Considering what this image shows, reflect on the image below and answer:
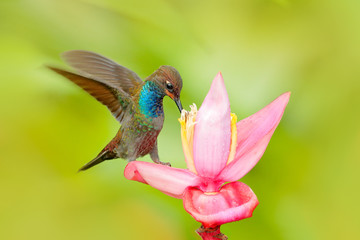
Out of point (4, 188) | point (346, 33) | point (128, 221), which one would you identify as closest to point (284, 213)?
point (128, 221)

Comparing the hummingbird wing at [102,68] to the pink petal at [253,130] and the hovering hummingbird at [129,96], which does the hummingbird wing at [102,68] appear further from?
the pink petal at [253,130]

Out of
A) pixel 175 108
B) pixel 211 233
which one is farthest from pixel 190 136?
pixel 175 108

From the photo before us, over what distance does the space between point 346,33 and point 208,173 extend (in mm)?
670

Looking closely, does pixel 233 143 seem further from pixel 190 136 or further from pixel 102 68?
pixel 102 68

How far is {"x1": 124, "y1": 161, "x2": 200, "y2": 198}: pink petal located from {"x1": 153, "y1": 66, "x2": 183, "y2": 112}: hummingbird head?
0.07m

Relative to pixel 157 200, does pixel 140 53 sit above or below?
above

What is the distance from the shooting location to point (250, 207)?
1.18ft

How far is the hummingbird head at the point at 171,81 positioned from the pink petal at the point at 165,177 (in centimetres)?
7

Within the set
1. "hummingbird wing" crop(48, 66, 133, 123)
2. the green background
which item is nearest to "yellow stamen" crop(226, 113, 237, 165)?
"hummingbird wing" crop(48, 66, 133, 123)

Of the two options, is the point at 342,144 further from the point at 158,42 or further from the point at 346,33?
the point at 158,42

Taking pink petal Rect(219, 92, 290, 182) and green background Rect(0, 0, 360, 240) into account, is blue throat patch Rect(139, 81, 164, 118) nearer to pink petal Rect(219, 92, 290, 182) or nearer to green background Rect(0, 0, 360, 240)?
pink petal Rect(219, 92, 290, 182)

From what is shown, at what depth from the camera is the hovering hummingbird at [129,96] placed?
1.53ft

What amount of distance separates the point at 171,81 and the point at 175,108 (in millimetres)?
410

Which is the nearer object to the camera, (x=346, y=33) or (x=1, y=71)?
(x=1, y=71)
